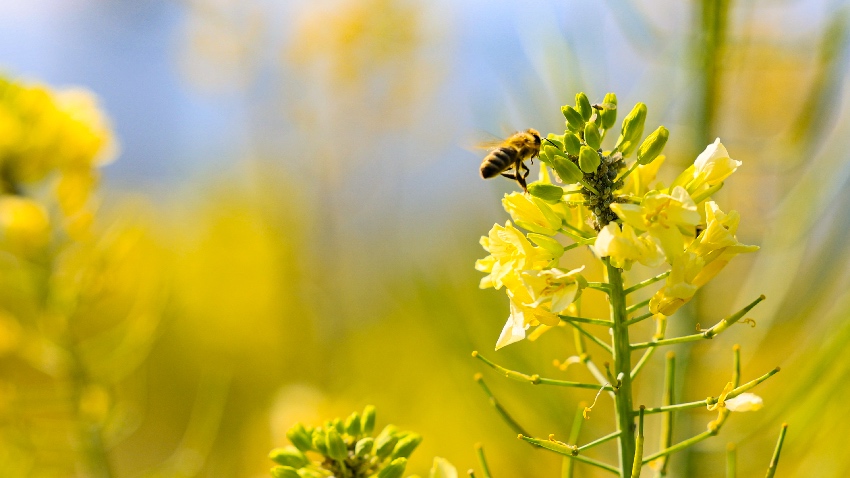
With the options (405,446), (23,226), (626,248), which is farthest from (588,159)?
(23,226)

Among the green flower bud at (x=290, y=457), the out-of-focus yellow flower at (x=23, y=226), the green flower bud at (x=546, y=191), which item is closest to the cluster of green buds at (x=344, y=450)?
the green flower bud at (x=290, y=457)

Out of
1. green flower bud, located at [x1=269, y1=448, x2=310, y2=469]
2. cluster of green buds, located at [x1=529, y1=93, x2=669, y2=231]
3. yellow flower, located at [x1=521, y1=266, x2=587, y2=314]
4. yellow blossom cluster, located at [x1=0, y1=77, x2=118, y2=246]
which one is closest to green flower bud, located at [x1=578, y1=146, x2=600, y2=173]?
cluster of green buds, located at [x1=529, y1=93, x2=669, y2=231]

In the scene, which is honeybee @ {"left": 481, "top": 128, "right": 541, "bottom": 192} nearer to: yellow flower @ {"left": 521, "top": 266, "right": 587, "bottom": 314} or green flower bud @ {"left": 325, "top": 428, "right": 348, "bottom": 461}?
yellow flower @ {"left": 521, "top": 266, "right": 587, "bottom": 314}

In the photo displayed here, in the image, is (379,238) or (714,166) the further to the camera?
(379,238)

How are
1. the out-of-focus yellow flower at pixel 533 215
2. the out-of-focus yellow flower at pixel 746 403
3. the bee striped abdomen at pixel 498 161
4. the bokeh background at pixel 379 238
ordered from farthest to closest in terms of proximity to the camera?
the bokeh background at pixel 379 238 < the bee striped abdomen at pixel 498 161 < the out-of-focus yellow flower at pixel 533 215 < the out-of-focus yellow flower at pixel 746 403

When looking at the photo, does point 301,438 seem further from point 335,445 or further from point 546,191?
point 546,191

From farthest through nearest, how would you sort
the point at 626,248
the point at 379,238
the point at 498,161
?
the point at 379,238, the point at 498,161, the point at 626,248

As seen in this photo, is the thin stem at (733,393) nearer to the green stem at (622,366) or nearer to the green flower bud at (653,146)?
the green stem at (622,366)

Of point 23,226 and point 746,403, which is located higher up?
point 23,226
